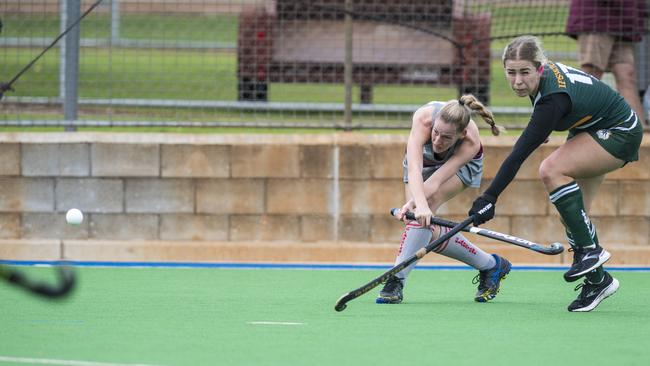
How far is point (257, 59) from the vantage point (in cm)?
1032

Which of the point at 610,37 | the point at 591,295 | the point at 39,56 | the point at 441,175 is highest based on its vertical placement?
the point at 610,37

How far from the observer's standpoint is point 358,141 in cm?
970

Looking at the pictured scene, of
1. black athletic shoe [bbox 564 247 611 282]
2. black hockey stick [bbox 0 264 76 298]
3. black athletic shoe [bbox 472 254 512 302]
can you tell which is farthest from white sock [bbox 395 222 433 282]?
black hockey stick [bbox 0 264 76 298]

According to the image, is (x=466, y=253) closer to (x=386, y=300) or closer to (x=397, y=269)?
(x=386, y=300)

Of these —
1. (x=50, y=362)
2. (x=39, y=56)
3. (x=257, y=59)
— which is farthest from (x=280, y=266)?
(x=50, y=362)

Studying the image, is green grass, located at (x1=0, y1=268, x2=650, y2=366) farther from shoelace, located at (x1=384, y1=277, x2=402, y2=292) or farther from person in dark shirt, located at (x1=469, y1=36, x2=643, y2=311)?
person in dark shirt, located at (x1=469, y1=36, x2=643, y2=311)

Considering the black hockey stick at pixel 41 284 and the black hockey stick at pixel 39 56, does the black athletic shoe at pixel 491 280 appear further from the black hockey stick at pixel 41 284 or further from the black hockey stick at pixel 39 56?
the black hockey stick at pixel 39 56

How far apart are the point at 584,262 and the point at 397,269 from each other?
0.99 metres

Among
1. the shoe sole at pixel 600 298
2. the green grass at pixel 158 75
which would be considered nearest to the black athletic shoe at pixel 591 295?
the shoe sole at pixel 600 298

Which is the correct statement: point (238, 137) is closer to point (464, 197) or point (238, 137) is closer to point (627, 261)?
point (464, 197)

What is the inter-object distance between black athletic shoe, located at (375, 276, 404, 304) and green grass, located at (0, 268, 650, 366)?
0.08 metres

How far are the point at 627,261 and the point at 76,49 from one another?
4.52 m

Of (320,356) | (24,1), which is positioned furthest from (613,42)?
(320,356)

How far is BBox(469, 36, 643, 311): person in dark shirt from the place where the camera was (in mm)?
6645
